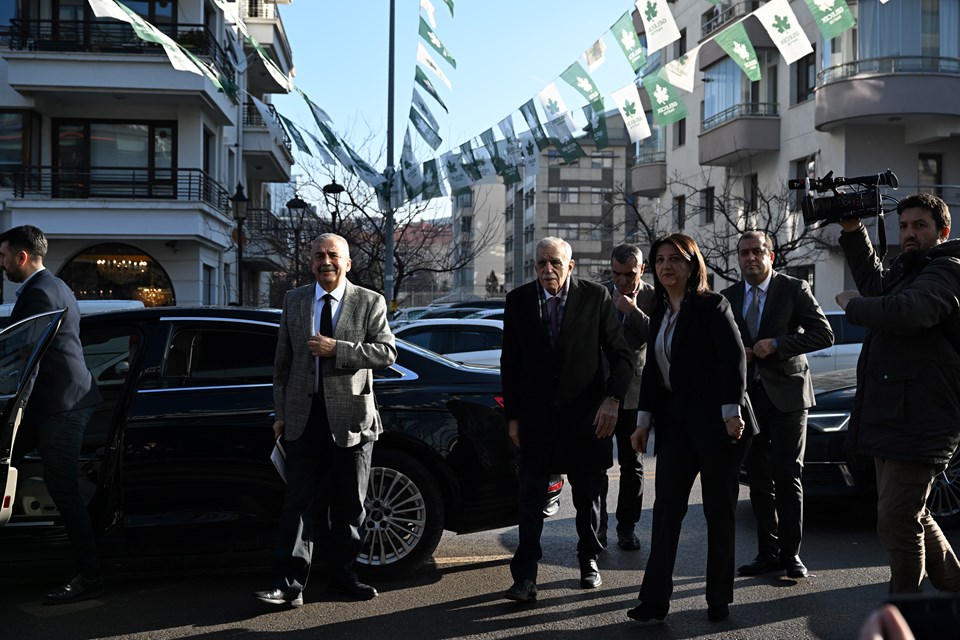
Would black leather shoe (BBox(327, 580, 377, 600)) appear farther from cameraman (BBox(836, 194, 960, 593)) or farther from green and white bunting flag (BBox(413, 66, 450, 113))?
green and white bunting flag (BBox(413, 66, 450, 113))

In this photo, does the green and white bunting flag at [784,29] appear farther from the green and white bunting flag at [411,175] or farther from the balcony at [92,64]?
the balcony at [92,64]

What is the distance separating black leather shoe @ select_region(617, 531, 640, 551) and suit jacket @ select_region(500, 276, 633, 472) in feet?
4.04

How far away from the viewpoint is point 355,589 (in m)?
5.61

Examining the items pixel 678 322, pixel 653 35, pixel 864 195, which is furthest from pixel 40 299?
pixel 653 35

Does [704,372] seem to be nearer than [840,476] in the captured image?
Yes

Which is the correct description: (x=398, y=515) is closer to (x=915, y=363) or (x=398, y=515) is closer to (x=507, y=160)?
(x=915, y=363)

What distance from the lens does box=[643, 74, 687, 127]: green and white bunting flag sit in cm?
1192

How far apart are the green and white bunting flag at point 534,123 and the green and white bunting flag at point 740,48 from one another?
8.04 feet

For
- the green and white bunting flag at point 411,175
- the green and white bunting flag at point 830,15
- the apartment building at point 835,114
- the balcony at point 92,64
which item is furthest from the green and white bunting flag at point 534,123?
the balcony at point 92,64

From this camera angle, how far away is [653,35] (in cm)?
1149

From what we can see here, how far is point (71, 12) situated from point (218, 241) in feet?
23.2

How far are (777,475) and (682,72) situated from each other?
707 centimetres

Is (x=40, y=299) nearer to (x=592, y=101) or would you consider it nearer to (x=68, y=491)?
(x=68, y=491)

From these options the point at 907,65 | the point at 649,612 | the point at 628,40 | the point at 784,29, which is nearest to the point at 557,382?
the point at 649,612
